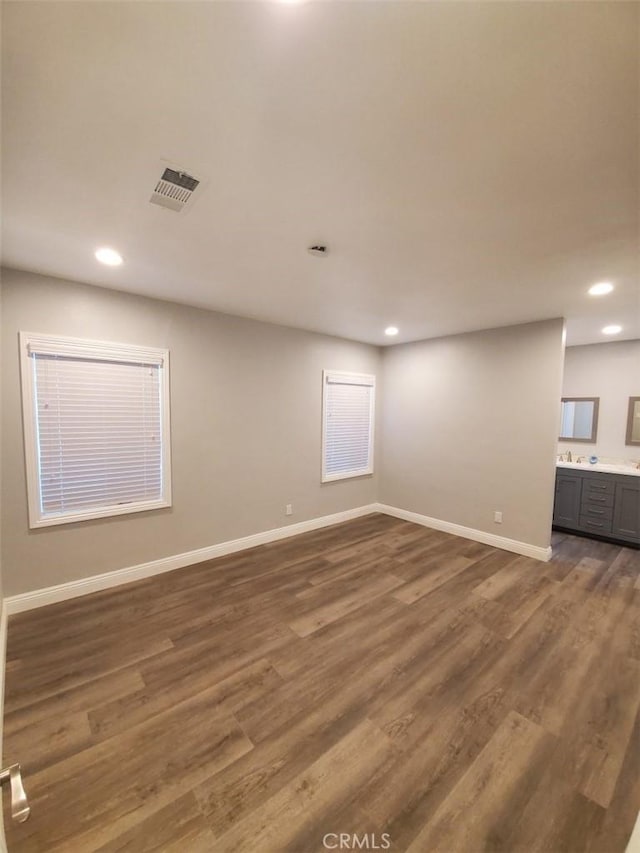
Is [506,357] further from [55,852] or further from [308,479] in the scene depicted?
[55,852]

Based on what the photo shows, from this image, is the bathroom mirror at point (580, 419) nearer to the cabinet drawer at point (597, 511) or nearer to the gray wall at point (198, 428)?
the cabinet drawer at point (597, 511)

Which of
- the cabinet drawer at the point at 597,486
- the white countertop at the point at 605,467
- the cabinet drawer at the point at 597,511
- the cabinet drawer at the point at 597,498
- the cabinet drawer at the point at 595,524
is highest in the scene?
the white countertop at the point at 605,467

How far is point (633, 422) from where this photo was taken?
433 centimetres

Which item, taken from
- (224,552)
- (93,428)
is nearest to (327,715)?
(224,552)

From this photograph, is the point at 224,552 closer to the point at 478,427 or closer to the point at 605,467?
the point at 478,427

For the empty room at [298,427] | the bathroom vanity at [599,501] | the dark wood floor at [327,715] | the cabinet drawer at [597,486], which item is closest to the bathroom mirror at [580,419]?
the empty room at [298,427]

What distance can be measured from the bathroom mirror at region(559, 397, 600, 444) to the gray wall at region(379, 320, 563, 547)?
6.09 ft

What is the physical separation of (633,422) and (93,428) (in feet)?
20.4

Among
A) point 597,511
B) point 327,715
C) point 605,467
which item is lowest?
point 327,715

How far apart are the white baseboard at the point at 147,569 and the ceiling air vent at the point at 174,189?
2.91 metres

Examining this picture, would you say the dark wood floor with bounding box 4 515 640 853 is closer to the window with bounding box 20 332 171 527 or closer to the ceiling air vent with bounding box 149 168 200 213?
the window with bounding box 20 332 171 527

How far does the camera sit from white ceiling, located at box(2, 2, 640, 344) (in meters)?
0.88

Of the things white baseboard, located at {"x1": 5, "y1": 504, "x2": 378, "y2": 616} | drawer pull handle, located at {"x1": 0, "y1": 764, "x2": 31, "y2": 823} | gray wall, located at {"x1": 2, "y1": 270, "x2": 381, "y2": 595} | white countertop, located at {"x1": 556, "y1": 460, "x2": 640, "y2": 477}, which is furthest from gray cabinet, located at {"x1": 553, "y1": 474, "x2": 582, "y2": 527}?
drawer pull handle, located at {"x1": 0, "y1": 764, "x2": 31, "y2": 823}

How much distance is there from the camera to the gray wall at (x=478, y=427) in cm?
354
